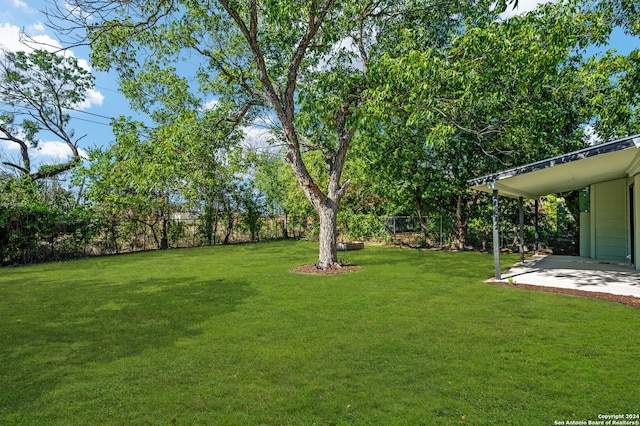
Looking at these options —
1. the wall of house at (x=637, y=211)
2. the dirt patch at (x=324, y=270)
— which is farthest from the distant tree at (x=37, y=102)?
the wall of house at (x=637, y=211)

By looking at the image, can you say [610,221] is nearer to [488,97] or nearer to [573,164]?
[488,97]

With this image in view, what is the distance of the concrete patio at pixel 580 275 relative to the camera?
21.8ft

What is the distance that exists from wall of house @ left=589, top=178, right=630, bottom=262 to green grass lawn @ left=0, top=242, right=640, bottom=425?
668 centimetres

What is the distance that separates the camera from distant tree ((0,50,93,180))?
1736 cm

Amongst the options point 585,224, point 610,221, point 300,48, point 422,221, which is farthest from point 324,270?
point 585,224

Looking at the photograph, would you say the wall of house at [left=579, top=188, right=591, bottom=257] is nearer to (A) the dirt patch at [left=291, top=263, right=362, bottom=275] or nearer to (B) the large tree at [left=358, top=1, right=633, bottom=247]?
(B) the large tree at [left=358, top=1, right=633, bottom=247]

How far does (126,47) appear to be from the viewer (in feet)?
26.9

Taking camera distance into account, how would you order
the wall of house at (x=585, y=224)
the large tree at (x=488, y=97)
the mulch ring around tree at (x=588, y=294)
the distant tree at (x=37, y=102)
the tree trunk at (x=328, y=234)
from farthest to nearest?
the distant tree at (x=37, y=102)
the wall of house at (x=585, y=224)
the tree trunk at (x=328, y=234)
the large tree at (x=488, y=97)
the mulch ring around tree at (x=588, y=294)

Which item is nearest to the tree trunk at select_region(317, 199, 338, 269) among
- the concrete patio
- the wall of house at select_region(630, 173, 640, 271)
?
the concrete patio

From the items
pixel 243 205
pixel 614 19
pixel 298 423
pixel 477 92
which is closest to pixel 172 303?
pixel 298 423

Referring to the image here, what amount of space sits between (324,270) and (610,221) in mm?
8849

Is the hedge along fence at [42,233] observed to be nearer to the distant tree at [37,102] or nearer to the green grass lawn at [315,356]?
the distant tree at [37,102]

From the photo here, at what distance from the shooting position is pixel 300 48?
8.30 meters

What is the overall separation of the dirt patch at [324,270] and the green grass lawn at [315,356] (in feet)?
6.25
